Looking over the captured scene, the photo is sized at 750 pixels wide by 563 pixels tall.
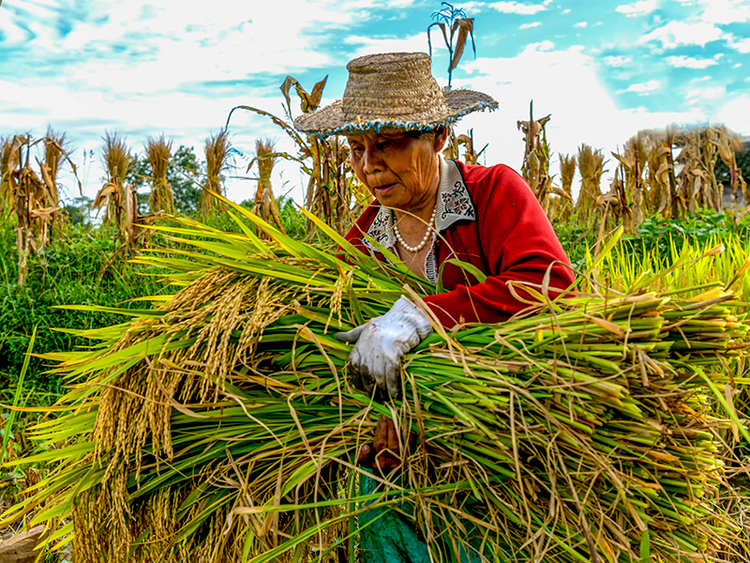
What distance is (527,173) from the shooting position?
4.89 meters

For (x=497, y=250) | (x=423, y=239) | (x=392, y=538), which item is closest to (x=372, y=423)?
(x=392, y=538)

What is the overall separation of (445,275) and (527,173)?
310 cm

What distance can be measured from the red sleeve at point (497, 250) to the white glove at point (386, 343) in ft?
0.31

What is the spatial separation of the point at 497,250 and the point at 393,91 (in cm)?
63

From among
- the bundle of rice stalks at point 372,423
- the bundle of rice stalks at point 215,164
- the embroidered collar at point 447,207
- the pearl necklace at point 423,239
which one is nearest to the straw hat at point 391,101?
the embroidered collar at point 447,207

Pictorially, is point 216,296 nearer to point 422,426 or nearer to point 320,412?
point 320,412

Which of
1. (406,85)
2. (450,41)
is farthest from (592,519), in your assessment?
(450,41)

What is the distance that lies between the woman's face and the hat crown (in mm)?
72

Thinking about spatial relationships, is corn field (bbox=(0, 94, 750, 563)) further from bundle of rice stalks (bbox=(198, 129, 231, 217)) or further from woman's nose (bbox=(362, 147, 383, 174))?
bundle of rice stalks (bbox=(198, 129, 231, 217))

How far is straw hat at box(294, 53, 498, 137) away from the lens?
1.97m

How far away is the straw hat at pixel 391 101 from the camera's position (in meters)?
1.97

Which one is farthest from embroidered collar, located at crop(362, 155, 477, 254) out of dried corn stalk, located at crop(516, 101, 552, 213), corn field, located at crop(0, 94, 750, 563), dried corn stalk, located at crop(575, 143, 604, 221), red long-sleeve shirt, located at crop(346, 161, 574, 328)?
dried corn stalk, located at crop(575, 143, 604, 221)

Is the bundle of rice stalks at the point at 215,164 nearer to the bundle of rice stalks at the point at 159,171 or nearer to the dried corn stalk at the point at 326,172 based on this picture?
the bundle of rice stalks at the point at 159,171

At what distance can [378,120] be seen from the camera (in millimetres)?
1919
